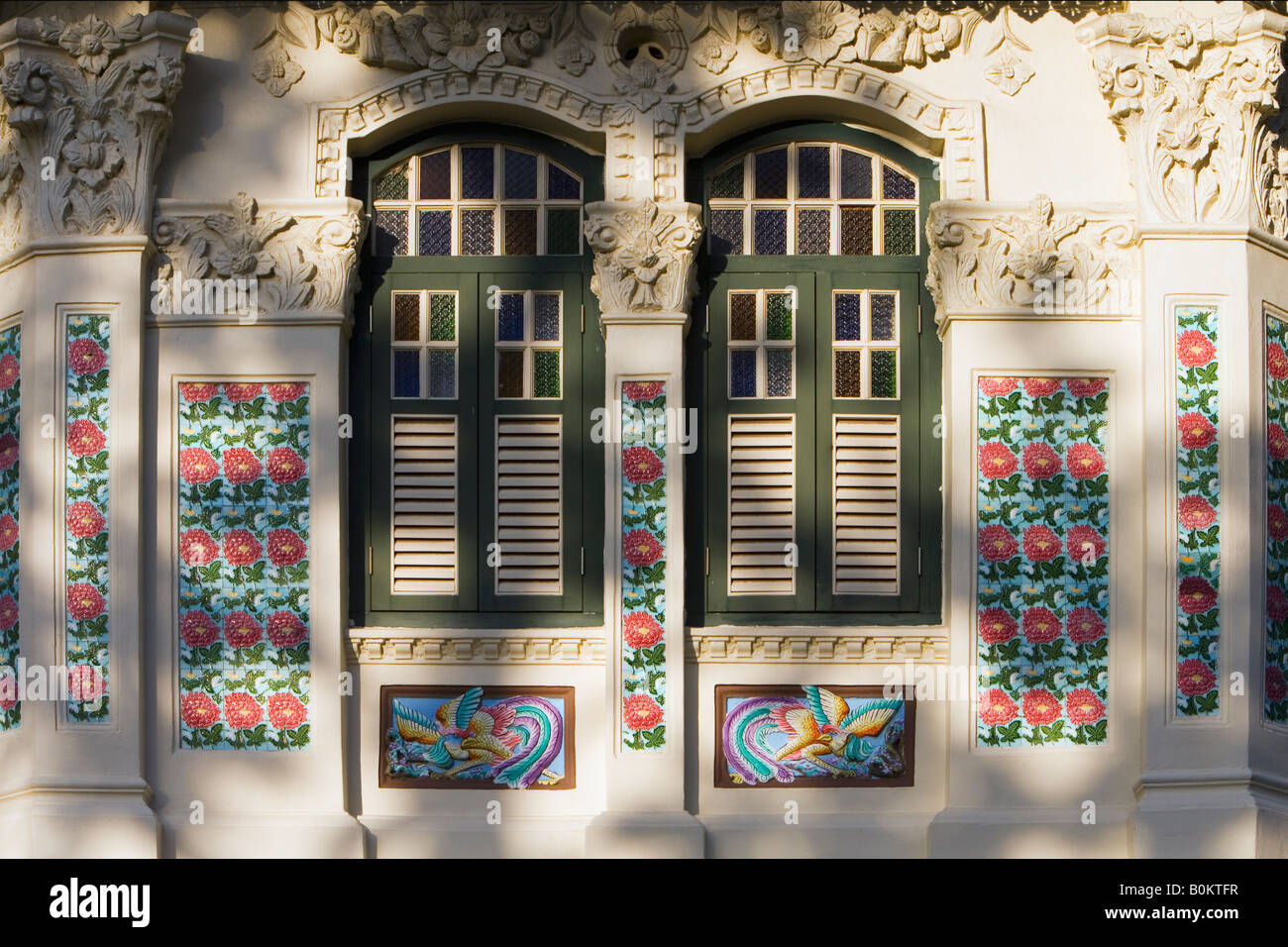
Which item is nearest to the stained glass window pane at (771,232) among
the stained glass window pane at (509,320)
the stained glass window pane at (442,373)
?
the stained glass window pane at (509,320)

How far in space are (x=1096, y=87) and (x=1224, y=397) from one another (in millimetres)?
2428

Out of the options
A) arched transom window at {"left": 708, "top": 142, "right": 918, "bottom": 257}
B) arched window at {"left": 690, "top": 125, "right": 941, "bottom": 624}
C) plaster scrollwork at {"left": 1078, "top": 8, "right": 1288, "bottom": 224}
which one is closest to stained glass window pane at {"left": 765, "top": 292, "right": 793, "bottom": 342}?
arched window at {"left": 690, "top": 125, "right": 941, "bottom": 624}

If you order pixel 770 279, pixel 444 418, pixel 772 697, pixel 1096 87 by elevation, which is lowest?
pixel 772 697

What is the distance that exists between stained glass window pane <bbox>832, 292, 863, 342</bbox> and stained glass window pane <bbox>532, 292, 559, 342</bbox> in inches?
78.9

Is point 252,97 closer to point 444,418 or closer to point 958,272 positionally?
point 444,418

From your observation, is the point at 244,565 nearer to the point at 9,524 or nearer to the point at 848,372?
the point at 9,524

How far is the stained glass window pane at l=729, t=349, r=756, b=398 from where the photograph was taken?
50.3ft

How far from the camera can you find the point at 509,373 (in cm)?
1534

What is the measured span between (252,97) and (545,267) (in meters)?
2.44

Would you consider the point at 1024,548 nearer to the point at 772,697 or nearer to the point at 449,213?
the point at 772,697

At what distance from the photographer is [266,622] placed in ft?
48.3

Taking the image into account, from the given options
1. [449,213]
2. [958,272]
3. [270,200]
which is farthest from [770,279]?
[270,200]

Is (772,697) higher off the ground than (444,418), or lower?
lower

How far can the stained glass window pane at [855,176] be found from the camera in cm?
1559
